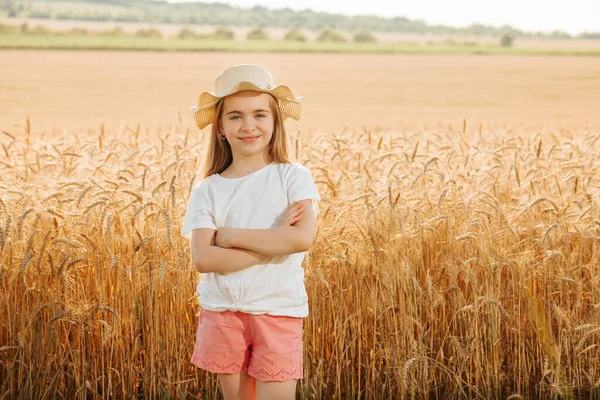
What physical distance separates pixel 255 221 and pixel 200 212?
0.63ft

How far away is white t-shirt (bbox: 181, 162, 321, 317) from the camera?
274 centimetres

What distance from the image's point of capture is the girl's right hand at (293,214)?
2.73m

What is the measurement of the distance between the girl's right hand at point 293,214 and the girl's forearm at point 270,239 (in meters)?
0.04

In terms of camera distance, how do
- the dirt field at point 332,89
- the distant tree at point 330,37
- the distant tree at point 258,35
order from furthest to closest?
1. the distant tree at point 330,37
2. the distant tree at point 258,35
3. the dirt field at point 332,89

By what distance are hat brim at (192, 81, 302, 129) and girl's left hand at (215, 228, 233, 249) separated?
0.48 m

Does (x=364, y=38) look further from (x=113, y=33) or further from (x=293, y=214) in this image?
(x=293, y=214)

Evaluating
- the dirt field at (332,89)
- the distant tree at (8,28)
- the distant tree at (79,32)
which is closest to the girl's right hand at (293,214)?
the dirt field at (332,89)

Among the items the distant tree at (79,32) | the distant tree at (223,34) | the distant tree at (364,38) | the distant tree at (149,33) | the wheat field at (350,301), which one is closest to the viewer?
the wheat field at (350,301)

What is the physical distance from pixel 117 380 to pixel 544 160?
3386 mm

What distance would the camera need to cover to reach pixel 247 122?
112 inches

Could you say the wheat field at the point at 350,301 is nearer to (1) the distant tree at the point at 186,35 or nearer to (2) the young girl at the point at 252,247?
(2) the young girl at the point at 252,247

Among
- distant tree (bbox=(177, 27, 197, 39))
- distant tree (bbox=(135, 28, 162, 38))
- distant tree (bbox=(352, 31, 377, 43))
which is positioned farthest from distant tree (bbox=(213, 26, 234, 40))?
distant tree (bbox=(352, 31, 377, 43))

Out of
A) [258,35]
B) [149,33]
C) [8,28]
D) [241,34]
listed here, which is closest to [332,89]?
[8,28]

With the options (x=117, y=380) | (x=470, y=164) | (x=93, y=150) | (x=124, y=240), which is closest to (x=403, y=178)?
(x=470, y=164)
